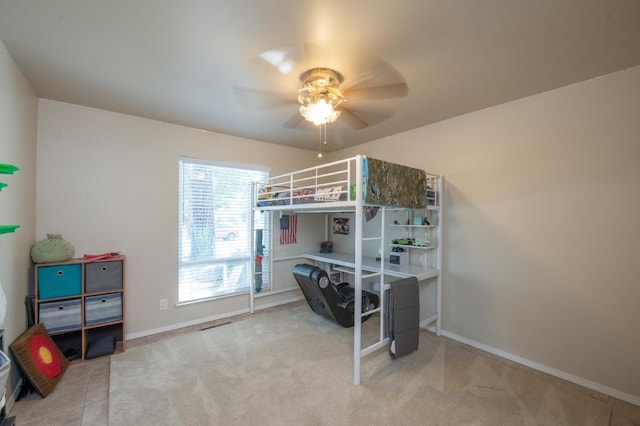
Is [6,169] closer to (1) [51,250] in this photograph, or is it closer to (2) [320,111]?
(1) [51,250]

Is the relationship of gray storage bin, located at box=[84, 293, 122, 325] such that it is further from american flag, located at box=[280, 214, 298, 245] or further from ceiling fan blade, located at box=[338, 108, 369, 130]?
ceiling fan blade, located at box=[338, 108, 369, 130]

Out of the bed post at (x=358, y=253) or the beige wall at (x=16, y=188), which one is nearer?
the beige wall at (x=16, y=188)

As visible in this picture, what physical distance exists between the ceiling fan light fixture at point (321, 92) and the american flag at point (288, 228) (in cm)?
252

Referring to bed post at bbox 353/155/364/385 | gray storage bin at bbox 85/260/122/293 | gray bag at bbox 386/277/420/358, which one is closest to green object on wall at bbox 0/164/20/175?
gray storage bin at bbox 85/260/122/293

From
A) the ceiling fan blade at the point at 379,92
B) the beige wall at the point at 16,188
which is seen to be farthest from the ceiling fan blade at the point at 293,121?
the beige wall at the point at 16,188

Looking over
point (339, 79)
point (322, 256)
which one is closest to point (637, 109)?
point (339, 79)

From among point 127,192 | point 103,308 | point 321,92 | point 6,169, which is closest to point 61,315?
point 103,308

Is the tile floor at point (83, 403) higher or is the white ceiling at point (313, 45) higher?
the white ceiling at point (313, 45)

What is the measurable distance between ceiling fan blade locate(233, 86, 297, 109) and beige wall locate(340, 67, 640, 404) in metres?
1.98

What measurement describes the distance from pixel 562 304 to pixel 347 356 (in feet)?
6.87

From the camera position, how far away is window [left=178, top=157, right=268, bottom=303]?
3670 millimetres

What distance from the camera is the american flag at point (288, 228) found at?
4578mm

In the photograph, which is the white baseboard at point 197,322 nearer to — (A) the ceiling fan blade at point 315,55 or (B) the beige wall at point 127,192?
(B) the beige wall at point 127,192

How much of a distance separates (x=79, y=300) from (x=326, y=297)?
2558 millimetres
